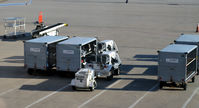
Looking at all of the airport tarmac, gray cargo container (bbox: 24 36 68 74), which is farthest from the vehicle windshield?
gray cargo container (bbox: 24 36 68 74)

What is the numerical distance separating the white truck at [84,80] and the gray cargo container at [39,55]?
4.00 meters

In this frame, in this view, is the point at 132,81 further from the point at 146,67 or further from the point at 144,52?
the point at 144,52

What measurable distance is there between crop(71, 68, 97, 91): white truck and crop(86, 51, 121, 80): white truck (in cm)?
211

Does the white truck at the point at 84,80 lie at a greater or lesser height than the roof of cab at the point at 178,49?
lesser

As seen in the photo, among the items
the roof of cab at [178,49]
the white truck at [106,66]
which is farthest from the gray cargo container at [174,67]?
the white truck at [106,66]

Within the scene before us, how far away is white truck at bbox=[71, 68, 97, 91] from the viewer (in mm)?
24622

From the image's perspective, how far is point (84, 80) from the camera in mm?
24625

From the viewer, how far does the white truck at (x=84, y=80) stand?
80.8 feet

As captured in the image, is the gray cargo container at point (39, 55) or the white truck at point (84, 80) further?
the gray cargo container at point (39, 55)

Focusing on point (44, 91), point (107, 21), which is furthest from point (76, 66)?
point (107, 21)

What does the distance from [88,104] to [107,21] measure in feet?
115

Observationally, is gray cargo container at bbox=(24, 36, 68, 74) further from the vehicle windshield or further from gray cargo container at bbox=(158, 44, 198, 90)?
gray cargo container at bbox=(158, 44, 198, 90)

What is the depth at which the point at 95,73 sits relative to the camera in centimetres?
2725

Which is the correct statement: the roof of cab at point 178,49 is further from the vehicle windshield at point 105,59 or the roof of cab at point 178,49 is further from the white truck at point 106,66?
the vehicle windshield at point 105,59
